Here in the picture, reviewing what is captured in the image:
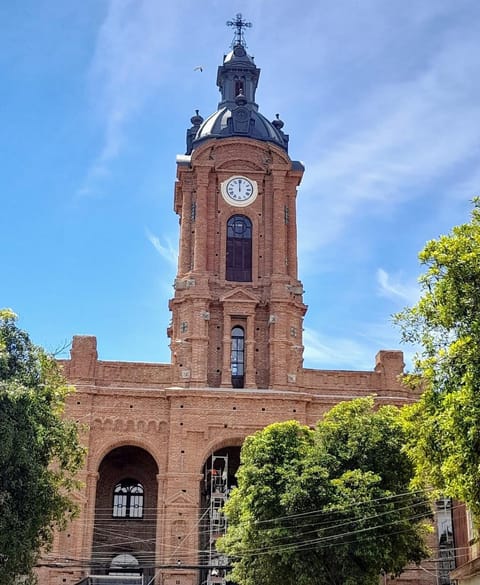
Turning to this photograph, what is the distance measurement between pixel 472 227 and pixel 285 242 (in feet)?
78.8

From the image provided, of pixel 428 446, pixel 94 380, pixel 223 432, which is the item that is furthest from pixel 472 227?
pixel 94 380

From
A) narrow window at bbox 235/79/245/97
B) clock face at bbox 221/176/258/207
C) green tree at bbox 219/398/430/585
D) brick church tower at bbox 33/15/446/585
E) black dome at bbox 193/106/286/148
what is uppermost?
narrow window at bbox 235/79/245/97

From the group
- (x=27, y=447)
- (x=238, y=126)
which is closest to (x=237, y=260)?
(x=238, y=126)

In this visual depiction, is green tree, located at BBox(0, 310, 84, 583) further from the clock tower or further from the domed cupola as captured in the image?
the domed cupola

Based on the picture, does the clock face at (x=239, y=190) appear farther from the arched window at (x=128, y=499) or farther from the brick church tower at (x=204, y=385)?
the arched window at (x=128, y=499)

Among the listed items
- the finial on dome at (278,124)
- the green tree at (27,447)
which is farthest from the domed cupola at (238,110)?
the green tree at (27,447)

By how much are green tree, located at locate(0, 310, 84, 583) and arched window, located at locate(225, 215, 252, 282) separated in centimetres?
1796

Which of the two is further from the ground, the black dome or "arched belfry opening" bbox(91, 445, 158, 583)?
the black dome

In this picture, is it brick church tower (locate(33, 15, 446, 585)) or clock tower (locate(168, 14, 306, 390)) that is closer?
brick church tower (locate(33, 15, 446, 585))

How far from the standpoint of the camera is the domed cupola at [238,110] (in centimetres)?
4619

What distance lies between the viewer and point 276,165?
Answer: 1778 inches

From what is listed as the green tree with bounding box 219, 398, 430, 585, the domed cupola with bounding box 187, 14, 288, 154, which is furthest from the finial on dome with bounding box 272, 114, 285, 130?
the green tree with bounding box 219, 398, 430, 585

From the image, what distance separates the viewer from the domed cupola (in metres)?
46.2

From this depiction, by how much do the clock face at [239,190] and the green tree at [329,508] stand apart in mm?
17543
